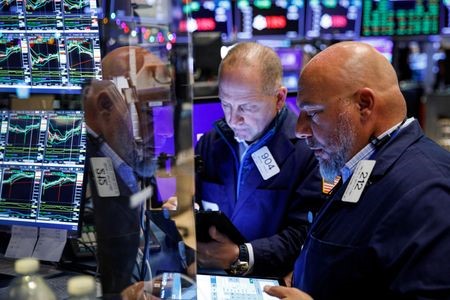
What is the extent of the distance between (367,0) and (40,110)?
4673 millimetres

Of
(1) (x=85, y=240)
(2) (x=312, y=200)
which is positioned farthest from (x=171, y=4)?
(2) (x=312, y=200)

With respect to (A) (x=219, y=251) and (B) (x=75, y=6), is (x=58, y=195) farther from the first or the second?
(A) (x=219, y=251)

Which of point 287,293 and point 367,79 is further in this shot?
point 367,79

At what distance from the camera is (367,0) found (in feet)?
17.9

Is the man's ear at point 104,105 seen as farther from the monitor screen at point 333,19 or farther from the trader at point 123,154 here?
the monitor screen at point 333,19

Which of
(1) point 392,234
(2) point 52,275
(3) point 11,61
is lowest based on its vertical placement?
Result: (2) point 52,275

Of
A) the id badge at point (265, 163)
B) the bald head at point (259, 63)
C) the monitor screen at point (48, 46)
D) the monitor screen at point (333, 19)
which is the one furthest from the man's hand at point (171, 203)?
the monitor screen at point (333, 19)

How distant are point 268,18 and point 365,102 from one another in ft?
12.7

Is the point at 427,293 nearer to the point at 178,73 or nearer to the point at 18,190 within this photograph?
the point at 178,73

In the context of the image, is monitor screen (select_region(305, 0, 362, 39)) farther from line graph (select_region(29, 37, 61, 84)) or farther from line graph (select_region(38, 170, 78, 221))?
line graph (select_region(38, 170, 78, 221))

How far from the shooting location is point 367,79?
1.62 m

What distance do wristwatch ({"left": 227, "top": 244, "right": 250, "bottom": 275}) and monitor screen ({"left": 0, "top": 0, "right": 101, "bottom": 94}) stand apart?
905 millimetres

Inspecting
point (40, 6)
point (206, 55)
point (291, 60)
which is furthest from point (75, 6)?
point (291, 60)

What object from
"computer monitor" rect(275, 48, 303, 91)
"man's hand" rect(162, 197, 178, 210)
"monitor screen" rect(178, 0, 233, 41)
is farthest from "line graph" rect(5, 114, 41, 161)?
"computer monitor" rect(275, 48, 303, 91)
